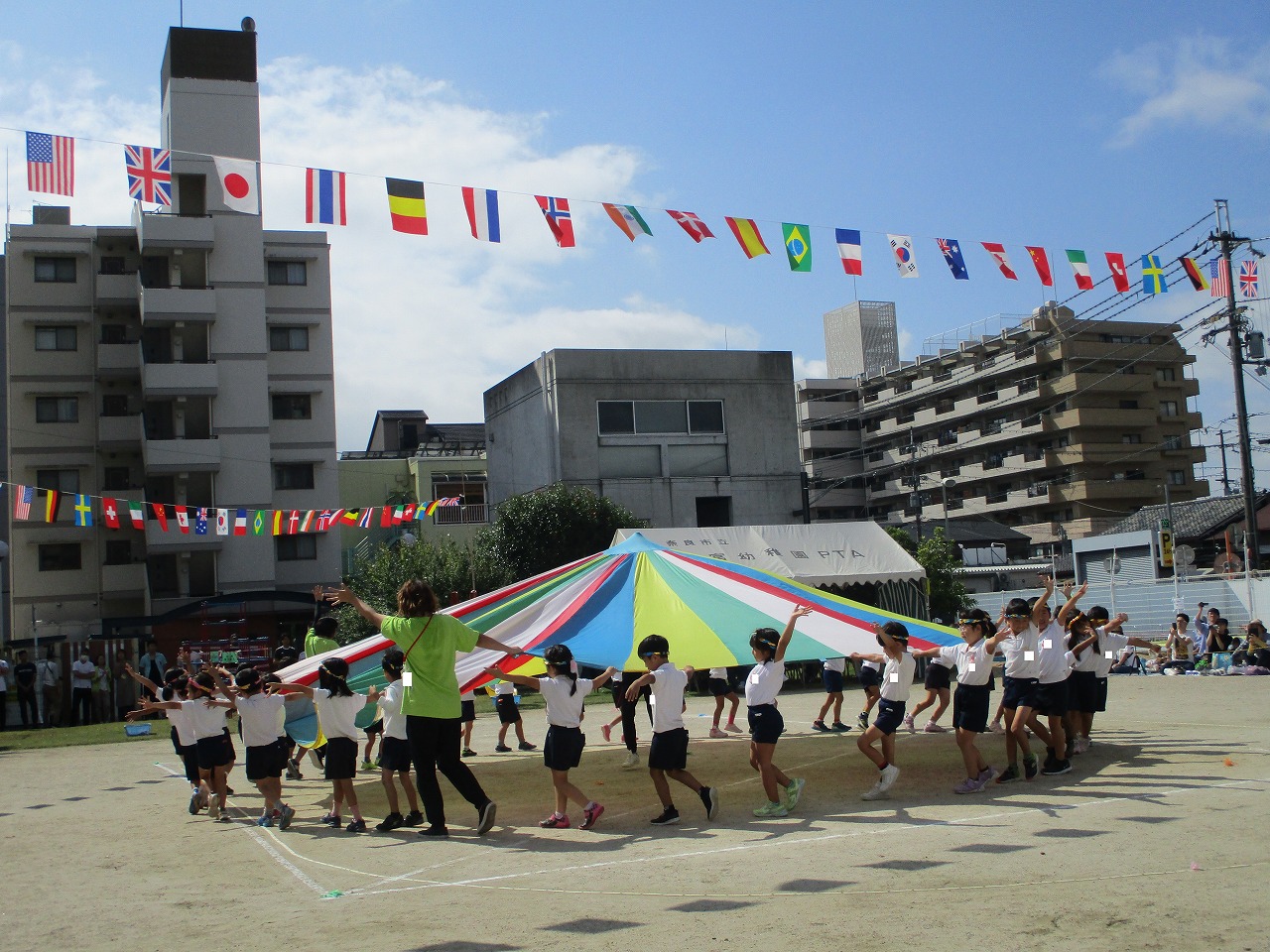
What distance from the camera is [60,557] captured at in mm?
34562

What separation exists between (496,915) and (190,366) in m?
30.8

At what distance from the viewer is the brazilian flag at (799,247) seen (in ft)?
48.9

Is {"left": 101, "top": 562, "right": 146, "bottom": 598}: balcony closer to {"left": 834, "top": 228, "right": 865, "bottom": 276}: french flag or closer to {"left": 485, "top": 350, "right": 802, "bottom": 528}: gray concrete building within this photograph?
{"left": 485, "top": 350, "right": 802, "bottom": 528}: gray concrete building

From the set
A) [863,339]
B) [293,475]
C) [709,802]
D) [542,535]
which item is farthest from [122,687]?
[863,339]

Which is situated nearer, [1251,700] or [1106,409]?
[1251,700]

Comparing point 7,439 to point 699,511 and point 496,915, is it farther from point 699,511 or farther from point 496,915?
point 496,915

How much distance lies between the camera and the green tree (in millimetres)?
28062

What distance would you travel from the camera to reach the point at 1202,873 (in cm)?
590

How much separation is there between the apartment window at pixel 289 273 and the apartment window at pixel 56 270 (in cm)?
582

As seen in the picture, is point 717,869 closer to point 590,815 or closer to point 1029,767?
point 590,815

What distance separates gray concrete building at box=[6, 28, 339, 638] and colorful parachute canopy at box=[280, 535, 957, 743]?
2456 cm

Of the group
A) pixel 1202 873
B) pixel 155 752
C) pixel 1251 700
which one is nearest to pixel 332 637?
pixel 155 752

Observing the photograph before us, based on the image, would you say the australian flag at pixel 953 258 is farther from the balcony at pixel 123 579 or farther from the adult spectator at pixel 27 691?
the balcony at pixel 123 579

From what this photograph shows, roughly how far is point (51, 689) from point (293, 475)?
1449 cm
